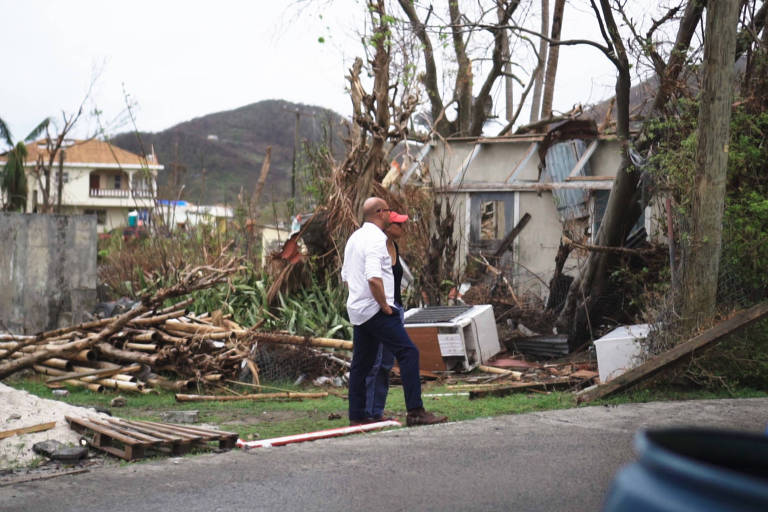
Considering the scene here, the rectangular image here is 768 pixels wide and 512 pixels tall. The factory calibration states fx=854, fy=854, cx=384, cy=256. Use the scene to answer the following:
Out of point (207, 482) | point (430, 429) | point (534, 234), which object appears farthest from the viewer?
point (534, 234)

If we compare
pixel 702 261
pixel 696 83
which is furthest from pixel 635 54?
pixel 702 261

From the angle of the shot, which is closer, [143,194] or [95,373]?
[95,373]

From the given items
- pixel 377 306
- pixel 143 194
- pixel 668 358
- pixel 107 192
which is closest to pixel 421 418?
pixel 377 306

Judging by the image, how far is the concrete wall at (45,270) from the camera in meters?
13.7

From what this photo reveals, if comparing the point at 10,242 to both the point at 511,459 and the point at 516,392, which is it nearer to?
the point at 516,392

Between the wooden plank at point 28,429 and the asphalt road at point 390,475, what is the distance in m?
1.41

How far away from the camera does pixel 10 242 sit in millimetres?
13703

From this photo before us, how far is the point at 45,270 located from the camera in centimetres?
1384

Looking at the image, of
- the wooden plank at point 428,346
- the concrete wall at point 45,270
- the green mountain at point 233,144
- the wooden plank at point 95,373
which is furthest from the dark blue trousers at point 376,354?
the green mountain at point 233,144

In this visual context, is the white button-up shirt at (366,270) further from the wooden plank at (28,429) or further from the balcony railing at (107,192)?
the balcony railing at (107,192)

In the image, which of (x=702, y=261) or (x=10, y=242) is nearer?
(x=702, y=261)

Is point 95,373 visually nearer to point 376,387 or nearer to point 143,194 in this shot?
point 376,387

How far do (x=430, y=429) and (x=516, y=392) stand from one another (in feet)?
9.79

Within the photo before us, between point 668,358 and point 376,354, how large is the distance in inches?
124
